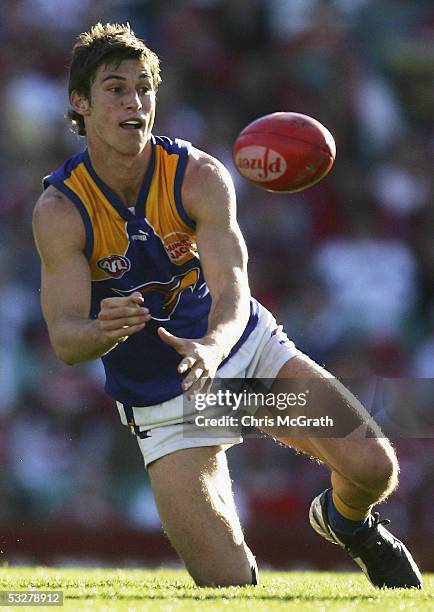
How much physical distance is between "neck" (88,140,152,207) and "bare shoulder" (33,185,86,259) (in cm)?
21

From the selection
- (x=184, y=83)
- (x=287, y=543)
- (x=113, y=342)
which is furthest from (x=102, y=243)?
(x=184, y=83)

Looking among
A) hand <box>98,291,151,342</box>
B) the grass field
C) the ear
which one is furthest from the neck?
the grass field

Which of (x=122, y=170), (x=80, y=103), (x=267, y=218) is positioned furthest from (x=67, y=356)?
(x=267, y=218)

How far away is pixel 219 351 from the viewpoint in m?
4.56

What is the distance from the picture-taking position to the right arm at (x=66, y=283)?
4730mm

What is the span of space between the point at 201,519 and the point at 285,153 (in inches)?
66.0

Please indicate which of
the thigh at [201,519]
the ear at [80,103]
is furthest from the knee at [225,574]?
the ear at [80,103]

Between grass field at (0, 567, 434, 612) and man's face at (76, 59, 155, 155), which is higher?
man's face at (76, 59, 155, 155)

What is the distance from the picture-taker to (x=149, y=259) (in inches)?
214

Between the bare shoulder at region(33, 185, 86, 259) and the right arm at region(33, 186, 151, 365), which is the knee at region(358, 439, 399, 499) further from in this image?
the bare shoulder at region(33, 185, 86, 259)

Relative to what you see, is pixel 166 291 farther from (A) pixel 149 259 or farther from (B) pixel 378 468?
(B) pixel 378 468

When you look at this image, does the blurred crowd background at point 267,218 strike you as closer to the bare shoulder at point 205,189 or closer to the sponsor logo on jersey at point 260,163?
the sponsor logo on jersey at point 260,163

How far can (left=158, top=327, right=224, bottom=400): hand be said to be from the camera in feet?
13.9

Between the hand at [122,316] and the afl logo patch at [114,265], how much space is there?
989 millimetres
